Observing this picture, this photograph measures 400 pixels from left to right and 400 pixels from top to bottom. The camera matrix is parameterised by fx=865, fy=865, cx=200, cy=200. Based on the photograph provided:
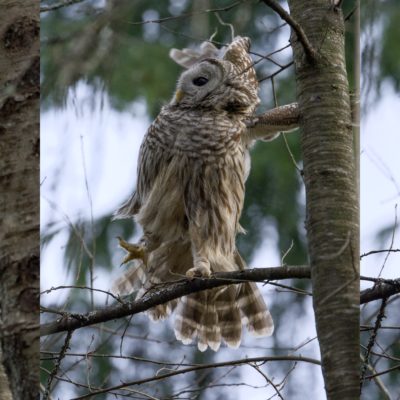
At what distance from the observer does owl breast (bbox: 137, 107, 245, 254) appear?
477 cm

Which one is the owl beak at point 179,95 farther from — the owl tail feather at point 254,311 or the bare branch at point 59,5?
the bare branch at point 59,5

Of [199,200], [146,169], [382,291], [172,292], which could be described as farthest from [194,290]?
[146,169]

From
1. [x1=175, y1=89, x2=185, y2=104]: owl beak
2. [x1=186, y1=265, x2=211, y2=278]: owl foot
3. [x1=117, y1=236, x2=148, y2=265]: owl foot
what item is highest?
[x1=175, y1=89, x2=185, y2=104]: owl beak

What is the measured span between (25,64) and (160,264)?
282cm

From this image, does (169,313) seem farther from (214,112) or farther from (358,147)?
(358,147)

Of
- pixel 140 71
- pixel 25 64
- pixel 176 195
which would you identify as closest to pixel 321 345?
pixel 25 64

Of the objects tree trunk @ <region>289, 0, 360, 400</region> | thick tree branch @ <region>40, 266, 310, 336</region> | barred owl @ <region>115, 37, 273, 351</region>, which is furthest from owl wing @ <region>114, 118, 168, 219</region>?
tree trunk @ <region>289, 0, 360, 400</region>

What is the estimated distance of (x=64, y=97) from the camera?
1884 millimetres

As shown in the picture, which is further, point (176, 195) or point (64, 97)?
point (176, 195)

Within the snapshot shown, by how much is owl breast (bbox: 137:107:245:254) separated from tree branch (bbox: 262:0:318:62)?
71.6 inches

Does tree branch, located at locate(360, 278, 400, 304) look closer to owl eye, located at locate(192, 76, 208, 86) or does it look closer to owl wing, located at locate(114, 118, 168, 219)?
owl wing, located at locate(114, 118, 168, 219)

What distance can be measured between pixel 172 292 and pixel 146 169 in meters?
1.40

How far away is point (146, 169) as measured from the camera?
4.94m

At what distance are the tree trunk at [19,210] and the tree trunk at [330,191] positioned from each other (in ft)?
3.02
